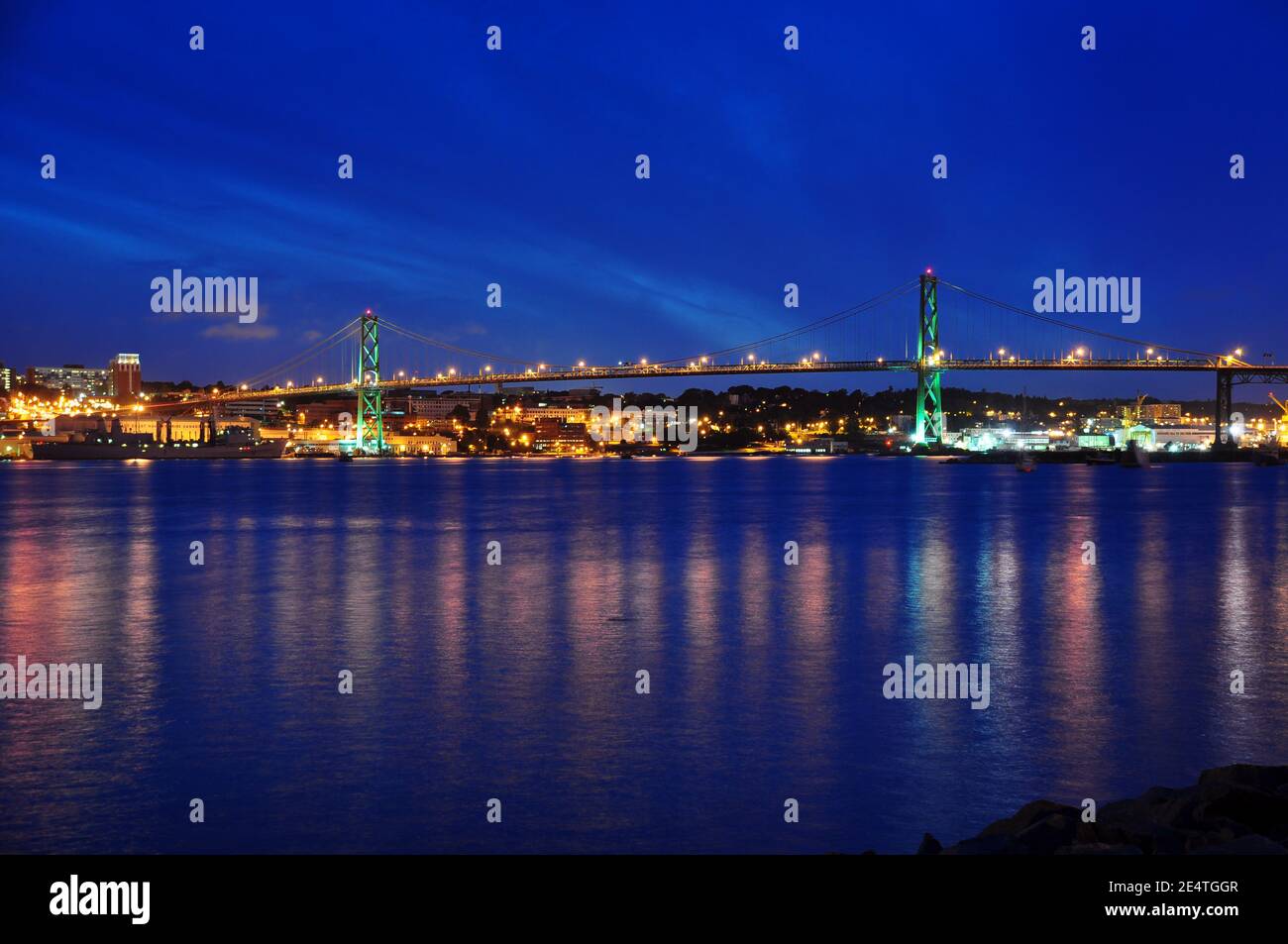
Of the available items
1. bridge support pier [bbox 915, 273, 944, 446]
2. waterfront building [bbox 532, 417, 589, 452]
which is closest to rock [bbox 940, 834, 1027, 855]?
bridge support pier [bbox 915, 273, 944, 446]

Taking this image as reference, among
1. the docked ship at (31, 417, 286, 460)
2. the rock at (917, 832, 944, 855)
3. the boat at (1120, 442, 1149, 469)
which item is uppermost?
the docked ship at (31, 417, 286, 460)

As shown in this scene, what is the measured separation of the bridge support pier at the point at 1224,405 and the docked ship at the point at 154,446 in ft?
271

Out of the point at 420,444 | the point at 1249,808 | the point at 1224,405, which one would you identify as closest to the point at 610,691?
the point at 1249,808

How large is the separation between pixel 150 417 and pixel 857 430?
81231mm

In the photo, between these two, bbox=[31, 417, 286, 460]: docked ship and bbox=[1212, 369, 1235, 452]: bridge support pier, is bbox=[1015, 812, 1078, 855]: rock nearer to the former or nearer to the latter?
bbox=[1212, 369, 1235, 452]: bridge support pier

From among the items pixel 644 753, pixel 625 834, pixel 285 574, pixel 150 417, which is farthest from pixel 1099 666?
pixel 150 417

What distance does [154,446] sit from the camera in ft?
349

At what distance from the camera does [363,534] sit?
23.4 metres

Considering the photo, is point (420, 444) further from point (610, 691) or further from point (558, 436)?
point (610, 691)

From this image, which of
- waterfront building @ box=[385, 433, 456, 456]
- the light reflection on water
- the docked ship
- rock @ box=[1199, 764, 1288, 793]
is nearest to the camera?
rock @ box=[1199, 764, 1288, 793]

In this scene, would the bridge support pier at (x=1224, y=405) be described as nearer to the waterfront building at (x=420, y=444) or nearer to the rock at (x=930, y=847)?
the waterfront building at (x=420, y=444)

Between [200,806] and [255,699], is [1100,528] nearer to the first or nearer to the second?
[255,699]

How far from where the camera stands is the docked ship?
3937 inches

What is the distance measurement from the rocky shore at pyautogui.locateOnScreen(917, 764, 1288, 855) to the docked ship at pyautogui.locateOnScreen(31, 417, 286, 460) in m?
108
